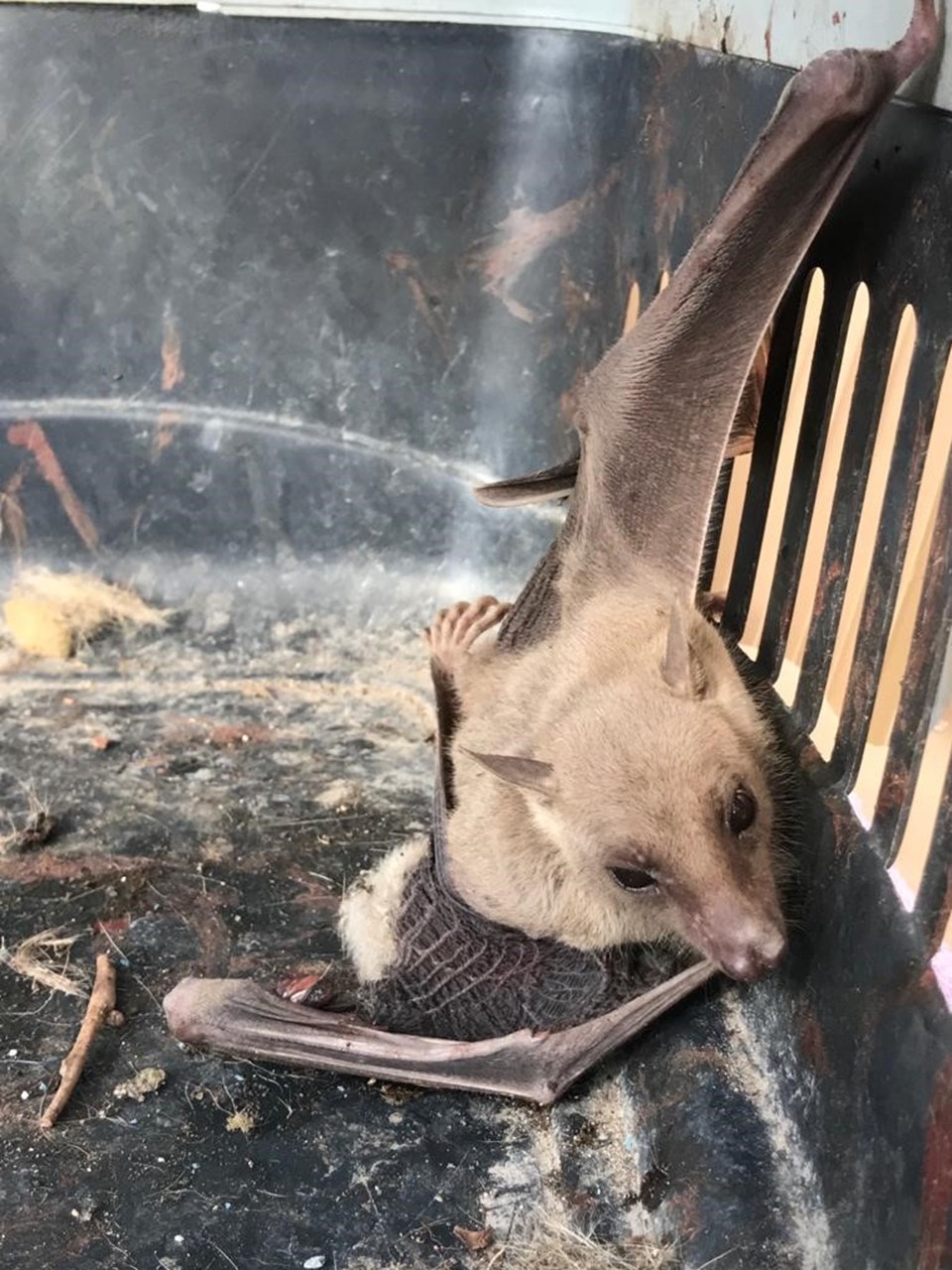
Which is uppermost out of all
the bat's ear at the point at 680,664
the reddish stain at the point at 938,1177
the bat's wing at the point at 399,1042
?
the bat's ear at the point at 680,664

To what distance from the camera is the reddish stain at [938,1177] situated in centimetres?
145

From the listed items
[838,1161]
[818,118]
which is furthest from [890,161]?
[838,1161]

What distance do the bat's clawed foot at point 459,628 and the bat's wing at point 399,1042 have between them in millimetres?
738

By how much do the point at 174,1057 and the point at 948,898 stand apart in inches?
56.3

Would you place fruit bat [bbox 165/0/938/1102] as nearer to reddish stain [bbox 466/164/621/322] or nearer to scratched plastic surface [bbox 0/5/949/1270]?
scratched plastic surface [bbox 0/5/949/1270]

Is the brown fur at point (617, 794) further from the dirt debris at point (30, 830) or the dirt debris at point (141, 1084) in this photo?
the dirt debris at point (30, 830)

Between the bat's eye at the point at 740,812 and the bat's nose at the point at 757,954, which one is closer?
the bat's nose at the point at 757,954

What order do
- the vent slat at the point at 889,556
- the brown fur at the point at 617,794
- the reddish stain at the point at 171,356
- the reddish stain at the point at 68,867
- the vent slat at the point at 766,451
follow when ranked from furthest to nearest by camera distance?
the reddish stain at the point at 171,356 < the reddish stain at the point at 68,867 < the vent slat at the point at 766,451 < the brown fur at the point at 617,794 < the vent slat at the point at 889,556

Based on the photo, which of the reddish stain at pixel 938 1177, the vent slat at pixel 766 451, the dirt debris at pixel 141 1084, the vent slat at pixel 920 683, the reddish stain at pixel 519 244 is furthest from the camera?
the reddish stain at pixel 519 244

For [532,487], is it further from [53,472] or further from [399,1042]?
[53,472]

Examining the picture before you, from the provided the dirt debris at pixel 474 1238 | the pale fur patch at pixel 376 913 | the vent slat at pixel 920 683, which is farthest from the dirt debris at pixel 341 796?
the vent slat at pixel 920 683

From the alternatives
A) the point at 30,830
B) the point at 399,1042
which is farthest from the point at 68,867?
the point at 399,1042

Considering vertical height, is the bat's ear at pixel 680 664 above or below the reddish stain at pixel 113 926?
above

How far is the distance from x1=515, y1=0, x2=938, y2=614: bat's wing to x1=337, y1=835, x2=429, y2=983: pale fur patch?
1.62ft
